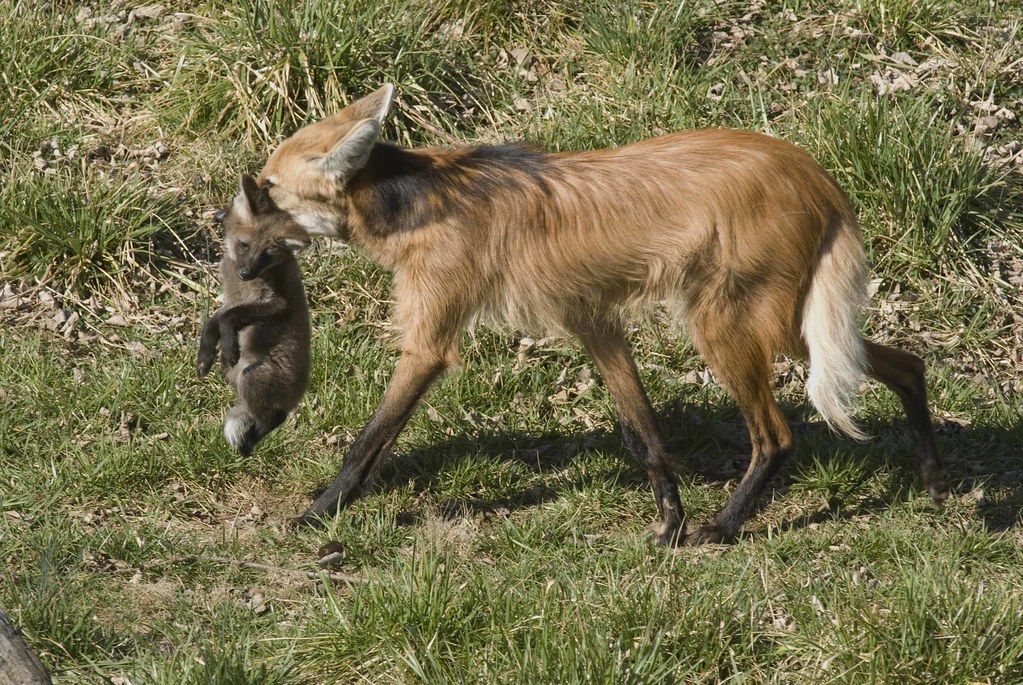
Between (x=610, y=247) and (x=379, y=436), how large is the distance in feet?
3.44

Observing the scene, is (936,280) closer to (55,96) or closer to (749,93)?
(749,93)

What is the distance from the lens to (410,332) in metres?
3.99

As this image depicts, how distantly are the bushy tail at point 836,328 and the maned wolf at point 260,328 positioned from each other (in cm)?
184

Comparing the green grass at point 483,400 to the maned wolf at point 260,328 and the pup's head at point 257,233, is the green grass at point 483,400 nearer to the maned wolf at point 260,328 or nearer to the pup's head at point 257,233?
the maned wolf at point 260,328

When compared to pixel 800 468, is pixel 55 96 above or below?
above

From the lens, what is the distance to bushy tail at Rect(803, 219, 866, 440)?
158 inches

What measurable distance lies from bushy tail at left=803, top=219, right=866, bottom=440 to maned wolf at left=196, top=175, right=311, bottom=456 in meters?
1.84

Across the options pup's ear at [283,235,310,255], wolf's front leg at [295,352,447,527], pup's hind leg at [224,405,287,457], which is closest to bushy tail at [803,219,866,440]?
wolf's front leg at [295,352,447,527]

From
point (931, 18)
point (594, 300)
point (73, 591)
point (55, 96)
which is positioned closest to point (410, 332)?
point (594, 300)

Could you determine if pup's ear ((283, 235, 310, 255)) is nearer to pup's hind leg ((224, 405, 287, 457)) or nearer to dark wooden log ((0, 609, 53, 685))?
pup's hind leg ((224, 405, 287, 457))

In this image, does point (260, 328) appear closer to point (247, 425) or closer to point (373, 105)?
point (247, 425)

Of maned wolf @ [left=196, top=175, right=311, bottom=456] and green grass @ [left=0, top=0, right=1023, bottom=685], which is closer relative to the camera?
green grass @ [left=0, top=0, right=1023, bottom=685]

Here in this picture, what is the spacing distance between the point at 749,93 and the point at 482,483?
2.66 metres

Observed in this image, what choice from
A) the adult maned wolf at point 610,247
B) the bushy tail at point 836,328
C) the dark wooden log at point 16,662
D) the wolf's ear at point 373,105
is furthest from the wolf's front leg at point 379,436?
the dark wooden log at point 16,662
